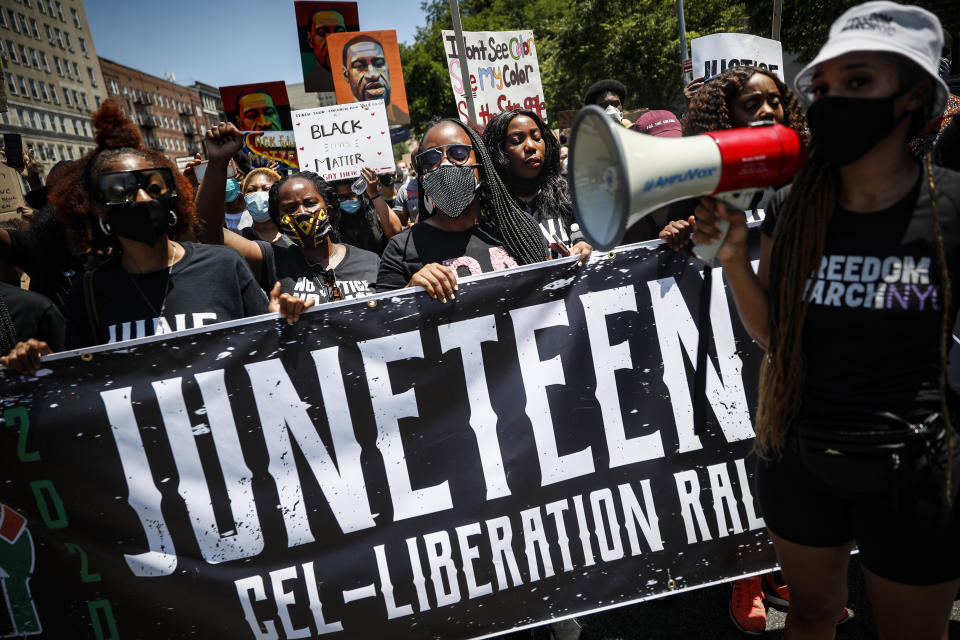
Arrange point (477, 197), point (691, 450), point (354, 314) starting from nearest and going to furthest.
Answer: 1. point (354, 314)
2. point (691, 450)
3. point (477, 197)

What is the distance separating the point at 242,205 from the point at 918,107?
5415 millimetres

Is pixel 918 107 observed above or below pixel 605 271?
above

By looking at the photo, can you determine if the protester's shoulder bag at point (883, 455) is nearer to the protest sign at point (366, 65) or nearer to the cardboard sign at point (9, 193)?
the cardboard sign at point (9, 193)

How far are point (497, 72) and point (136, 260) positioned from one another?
184 inches

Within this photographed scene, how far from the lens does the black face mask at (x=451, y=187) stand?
259cm

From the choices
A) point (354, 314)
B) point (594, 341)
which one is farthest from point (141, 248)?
point (594, 341)

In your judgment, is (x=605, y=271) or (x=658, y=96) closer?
(x=605, y=271)

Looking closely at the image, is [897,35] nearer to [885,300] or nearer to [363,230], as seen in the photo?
[885,300]

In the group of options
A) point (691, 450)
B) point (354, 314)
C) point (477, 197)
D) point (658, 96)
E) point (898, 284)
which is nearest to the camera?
point (898, 284)

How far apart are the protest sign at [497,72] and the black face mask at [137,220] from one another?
4.00m

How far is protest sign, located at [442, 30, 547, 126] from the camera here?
607 cm

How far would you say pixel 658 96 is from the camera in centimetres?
1950

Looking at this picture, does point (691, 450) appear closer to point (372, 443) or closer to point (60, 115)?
point (372, 443)

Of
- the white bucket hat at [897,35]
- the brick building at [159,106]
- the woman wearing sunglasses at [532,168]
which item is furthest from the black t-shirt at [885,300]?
the brick building at [159,106]
